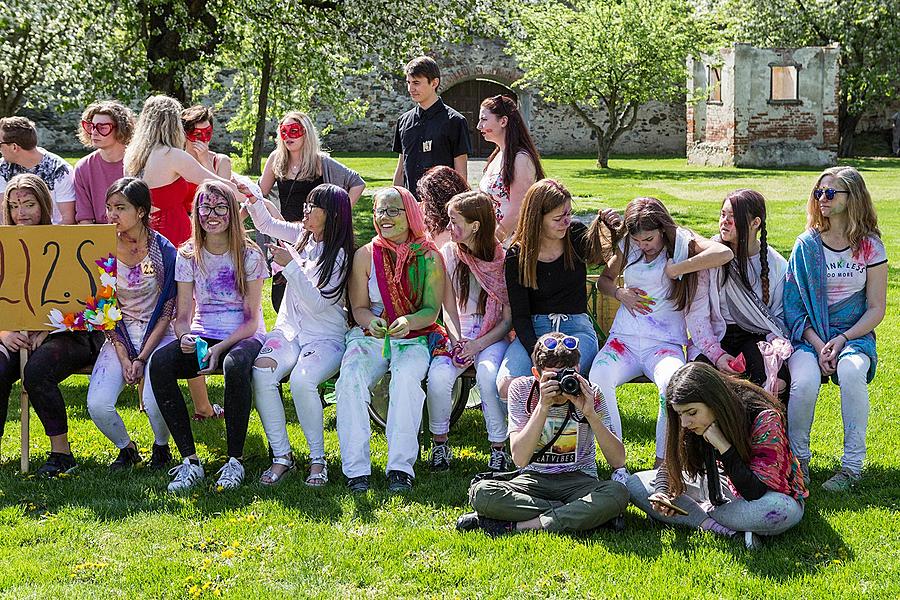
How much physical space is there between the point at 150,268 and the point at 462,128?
2.31 m

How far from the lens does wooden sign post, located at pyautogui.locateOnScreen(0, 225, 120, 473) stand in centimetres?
523

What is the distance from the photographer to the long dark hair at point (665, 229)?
5.07m

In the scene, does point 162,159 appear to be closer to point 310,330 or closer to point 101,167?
point 101,167

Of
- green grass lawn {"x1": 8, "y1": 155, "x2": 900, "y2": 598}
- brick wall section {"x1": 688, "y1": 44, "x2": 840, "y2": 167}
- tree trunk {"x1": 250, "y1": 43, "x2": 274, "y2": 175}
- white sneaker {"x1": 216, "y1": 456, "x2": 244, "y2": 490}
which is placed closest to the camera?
green grass lawn {"x1": 8, "y1": 155, "x2": 900, "y2": 598}

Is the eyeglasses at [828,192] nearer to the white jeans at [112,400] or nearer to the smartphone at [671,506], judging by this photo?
the smartphone at [671,506]

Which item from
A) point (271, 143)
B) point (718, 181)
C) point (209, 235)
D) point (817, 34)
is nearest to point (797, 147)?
point (817, 34)

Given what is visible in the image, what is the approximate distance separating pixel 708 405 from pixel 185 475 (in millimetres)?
2530

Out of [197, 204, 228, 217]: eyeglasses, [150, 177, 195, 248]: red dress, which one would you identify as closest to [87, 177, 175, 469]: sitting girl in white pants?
[197, 204, 228, 217]: eyeglasses

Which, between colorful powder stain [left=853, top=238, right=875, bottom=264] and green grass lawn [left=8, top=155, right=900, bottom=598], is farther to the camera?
colorful powder stain [left=853, top=238, right=875, bottom=264]

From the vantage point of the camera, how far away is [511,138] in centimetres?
603

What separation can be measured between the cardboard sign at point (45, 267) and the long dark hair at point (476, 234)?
1778mm

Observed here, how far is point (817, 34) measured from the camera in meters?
27.7

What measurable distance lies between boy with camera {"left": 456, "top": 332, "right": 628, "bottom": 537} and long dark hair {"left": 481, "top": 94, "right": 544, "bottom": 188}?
1.88 meters

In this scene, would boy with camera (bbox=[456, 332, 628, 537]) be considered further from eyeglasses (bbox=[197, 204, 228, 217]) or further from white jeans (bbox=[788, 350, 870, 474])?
eyeglasses (bbox=[197, 204, 228, 217])
